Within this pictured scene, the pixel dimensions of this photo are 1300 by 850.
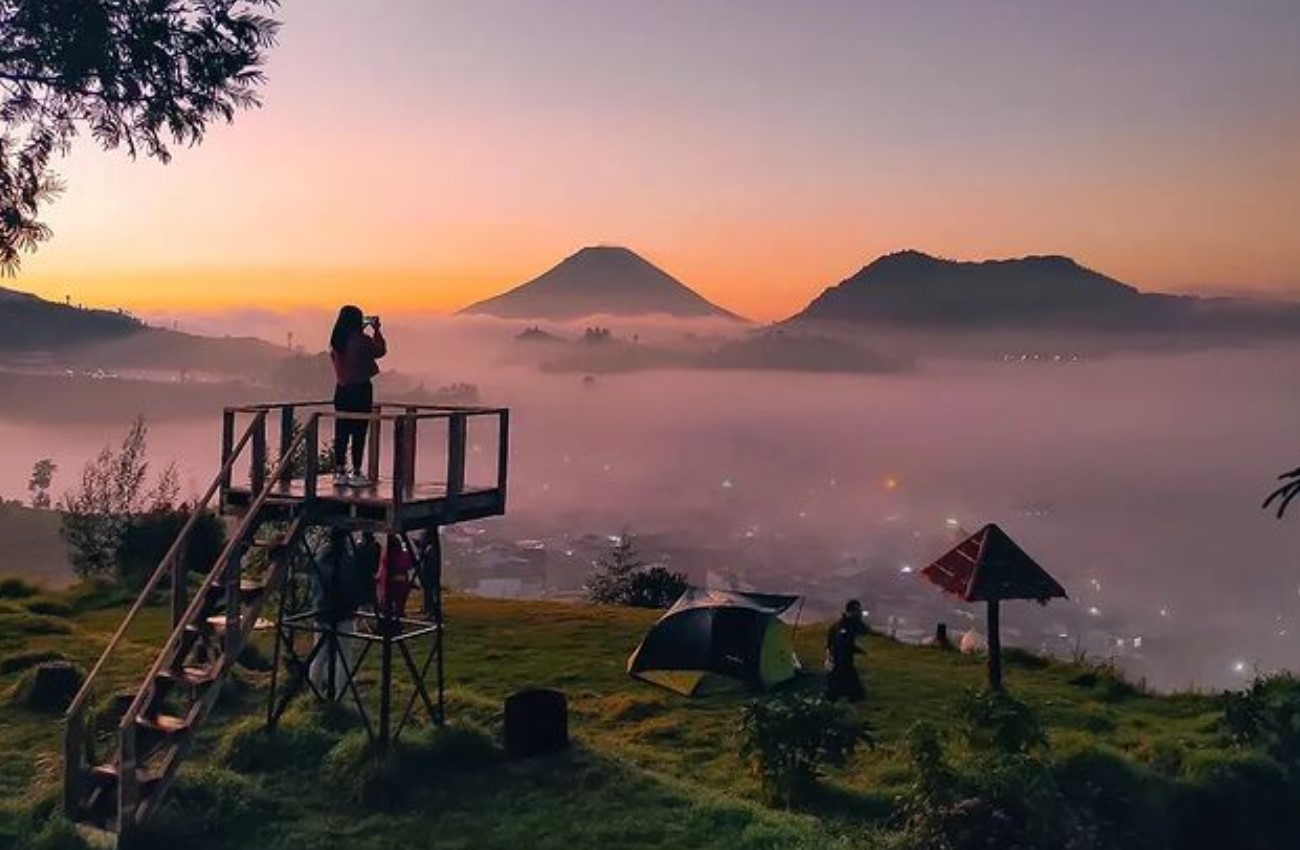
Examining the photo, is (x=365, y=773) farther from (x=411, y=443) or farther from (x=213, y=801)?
(x=411, y=443)

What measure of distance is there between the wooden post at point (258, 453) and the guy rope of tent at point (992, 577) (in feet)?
46.1

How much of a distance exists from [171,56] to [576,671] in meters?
15.2

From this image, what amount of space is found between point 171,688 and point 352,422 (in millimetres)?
4847

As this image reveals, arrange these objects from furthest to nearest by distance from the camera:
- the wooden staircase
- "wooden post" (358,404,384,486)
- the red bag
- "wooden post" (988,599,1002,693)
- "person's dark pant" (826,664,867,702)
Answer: "wooden post" (988,599,1002,693) < "person's dark pant" (826,664,867,702) < "wooden post" (358,404,384,486) < the red bag < the wooden staircase

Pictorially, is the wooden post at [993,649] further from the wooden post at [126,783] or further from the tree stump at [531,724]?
the wooden post at [126,783]

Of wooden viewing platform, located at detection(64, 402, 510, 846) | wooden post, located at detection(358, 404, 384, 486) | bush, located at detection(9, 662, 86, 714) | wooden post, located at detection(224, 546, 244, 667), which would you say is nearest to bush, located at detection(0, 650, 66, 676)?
bush, located at detection(9, 662, 86, 714)

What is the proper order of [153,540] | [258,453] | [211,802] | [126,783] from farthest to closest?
[153,540]
[258,453]
[211,802]
[126,783]

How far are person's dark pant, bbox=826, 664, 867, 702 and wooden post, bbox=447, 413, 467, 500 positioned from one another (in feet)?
30.8

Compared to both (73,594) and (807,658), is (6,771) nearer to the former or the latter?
(807,658)

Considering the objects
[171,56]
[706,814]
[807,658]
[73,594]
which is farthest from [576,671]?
[73,594]

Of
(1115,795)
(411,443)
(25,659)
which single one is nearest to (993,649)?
(1115,795)

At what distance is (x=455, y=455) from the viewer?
1680 centimetres

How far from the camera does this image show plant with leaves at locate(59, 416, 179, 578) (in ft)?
149

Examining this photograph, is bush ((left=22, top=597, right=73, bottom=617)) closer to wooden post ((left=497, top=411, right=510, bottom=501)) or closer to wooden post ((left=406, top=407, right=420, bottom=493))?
wooden post ((left=497, top=411, right=510, bottom=501))
